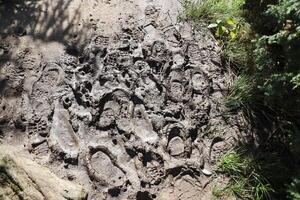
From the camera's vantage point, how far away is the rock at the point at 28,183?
342 cm

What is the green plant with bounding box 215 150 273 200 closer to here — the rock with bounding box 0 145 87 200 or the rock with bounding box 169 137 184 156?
the rock with bounding box 169 137 184 156

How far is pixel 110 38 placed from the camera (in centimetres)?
454

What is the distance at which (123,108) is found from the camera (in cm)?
414

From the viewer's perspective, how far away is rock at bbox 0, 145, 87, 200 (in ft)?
11.2

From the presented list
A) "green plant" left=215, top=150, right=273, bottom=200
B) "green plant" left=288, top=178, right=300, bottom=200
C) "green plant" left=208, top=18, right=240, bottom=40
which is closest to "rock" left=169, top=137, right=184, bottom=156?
"green plant" left=215, top=150, right=273, bottom=200

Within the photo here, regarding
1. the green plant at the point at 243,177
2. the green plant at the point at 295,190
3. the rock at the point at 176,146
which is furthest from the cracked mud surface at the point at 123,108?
the green plant at the point at 295,190

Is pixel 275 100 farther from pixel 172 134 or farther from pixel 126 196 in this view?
pixel 126 196

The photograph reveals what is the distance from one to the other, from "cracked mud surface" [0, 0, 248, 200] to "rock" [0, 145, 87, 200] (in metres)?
0.17

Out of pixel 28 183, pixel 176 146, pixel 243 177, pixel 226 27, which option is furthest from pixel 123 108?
pixel 226 27

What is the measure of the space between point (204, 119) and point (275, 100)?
0.71 m

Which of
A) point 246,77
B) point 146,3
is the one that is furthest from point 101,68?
point 246,77

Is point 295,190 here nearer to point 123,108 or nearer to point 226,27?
point 123,108

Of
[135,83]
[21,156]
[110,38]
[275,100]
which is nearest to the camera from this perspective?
[21,156]

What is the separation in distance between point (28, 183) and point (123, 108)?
3.79 ft
